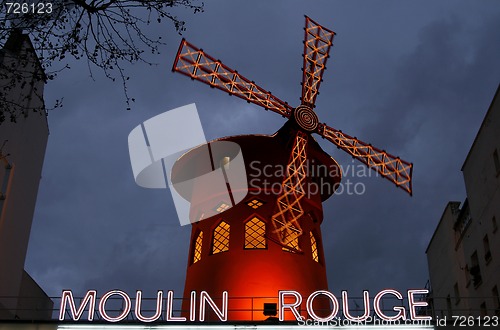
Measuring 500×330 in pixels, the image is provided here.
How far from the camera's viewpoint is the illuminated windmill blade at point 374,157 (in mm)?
14648

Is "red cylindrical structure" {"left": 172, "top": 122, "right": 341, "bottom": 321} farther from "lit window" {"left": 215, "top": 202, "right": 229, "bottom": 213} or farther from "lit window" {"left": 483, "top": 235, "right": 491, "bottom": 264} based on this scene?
"lit window" {"left": 483, "top": 235, "right": 491, "bottom": 264}

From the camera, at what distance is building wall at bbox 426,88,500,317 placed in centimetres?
1331

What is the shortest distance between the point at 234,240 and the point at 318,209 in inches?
93.3

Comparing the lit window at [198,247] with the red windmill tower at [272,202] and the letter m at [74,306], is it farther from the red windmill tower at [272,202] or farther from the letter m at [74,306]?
the letter m at [74,306]

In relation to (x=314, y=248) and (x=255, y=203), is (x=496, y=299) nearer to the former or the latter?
(x=314, y=248)

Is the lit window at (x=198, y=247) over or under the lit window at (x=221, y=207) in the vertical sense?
under

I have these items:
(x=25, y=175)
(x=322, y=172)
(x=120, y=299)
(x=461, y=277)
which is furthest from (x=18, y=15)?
(x=461, y=277)

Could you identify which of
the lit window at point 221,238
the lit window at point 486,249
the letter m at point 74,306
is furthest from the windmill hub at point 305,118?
the letter m at point 74,306

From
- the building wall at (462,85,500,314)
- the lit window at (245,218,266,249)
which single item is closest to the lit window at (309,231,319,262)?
the lit window at (245,218,266,249)

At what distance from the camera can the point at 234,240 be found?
13.4 metres

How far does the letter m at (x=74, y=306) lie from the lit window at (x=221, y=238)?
3.40 meters

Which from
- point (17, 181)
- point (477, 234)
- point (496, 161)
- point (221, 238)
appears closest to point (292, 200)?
point (221, 238)

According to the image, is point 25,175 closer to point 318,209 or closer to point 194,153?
point 194,153

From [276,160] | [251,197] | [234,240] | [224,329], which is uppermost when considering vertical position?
[276,160]
